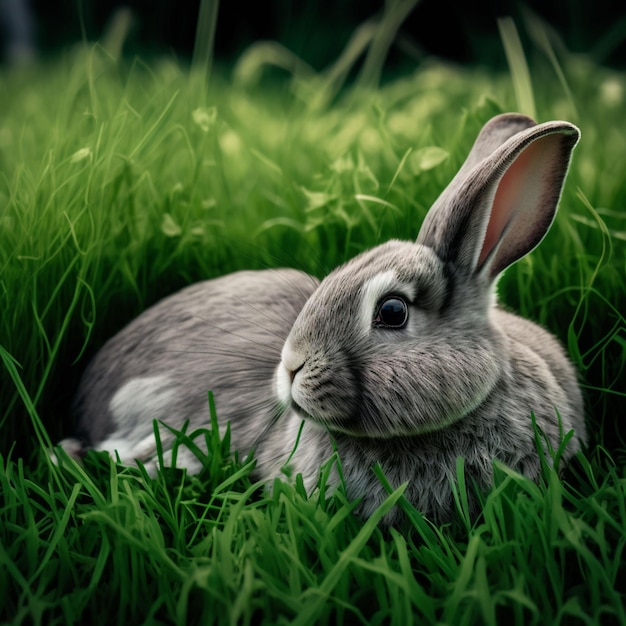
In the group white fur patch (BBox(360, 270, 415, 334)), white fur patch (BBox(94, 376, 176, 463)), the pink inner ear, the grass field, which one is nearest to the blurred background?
the grass field

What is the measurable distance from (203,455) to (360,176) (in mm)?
1267

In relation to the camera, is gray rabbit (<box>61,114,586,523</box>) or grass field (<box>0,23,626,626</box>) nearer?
grass field (<box>0,23,626,626</box>)

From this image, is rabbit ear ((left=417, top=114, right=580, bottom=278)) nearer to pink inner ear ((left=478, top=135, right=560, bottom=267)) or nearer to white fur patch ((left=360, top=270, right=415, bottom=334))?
pink inner ear ((left=478, top=135, right=560, bottom=267))

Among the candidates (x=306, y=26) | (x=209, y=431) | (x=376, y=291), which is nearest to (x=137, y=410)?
(x=209, y=431)

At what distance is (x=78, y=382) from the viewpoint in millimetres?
2900

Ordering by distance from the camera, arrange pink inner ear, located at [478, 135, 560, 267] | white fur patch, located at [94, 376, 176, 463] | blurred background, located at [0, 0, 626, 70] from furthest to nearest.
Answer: blurred background, located at [0, 0, 626, 70]
white fur patch, located at [94, 376, 176, 463]
pink inner ear, located at [478, 135, 560, 267]

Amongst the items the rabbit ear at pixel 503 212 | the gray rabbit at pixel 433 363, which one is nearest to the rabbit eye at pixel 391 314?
the gray rabbit at pixel 433 363

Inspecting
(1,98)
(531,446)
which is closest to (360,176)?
(531,446)

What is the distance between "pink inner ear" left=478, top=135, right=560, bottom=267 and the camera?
2152mm

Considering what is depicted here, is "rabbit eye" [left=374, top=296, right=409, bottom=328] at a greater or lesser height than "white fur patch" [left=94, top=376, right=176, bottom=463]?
greater

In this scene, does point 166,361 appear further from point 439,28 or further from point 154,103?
point 439,28

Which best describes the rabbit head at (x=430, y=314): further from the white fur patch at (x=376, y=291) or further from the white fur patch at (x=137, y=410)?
the white fur patch at (x=137, y=410)

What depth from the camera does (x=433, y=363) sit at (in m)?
2.00

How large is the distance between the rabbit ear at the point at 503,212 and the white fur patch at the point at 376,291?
16 centimetres
